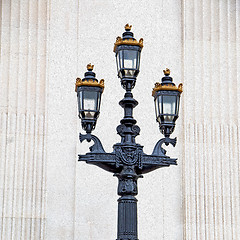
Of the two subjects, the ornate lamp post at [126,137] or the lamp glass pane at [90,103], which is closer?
the ornate lamp post at [126,137]

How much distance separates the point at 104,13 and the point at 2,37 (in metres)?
2.34

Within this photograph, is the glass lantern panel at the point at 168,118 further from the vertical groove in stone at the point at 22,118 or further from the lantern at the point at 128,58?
the vertical groove in stone at the point at 22,118

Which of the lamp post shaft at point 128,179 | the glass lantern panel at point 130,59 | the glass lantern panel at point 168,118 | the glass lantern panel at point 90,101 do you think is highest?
the glass lantern panel at point 130,59

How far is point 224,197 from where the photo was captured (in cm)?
1516

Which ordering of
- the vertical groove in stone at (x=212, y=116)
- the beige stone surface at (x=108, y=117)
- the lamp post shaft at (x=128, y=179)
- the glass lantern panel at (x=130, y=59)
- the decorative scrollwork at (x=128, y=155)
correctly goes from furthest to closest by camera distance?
the vertical groove in stone at (x=212, y=116) → the beige stone surface at (x=108, y=117) → the glass lantern panel at (x=130, y=59) → the decorative scrollwork at (x=128, y=155) → the lamp post shaft at (x=128, y=179)

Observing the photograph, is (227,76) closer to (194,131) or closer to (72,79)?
Answer: (194,131)

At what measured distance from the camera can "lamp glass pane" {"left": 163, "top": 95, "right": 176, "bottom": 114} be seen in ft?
36.7

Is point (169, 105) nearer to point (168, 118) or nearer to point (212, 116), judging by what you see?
point (168, 118)

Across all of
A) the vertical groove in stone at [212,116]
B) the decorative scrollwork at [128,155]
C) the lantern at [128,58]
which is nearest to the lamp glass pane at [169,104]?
the lantern at [128,58]

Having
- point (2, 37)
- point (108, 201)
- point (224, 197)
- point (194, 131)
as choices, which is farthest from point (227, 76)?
point (2, 37)

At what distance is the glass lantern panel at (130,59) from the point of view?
10.9 meters

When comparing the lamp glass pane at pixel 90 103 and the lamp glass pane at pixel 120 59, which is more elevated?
the lamp glass pane at pixel 120 59

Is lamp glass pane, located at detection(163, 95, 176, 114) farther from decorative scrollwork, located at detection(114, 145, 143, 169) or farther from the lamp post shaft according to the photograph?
decorative scrollwork, located at detection(114, 145, 143, 169)

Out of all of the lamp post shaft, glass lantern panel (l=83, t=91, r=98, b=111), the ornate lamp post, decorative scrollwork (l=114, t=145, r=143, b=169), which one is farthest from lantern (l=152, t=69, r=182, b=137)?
glass lantern panel (l=83, t=91, r=98, b=111)
